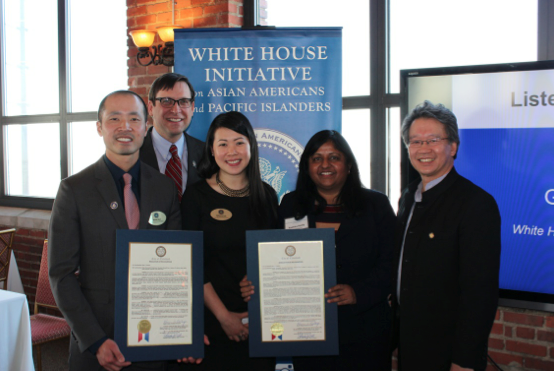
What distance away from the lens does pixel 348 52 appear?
11.9ft

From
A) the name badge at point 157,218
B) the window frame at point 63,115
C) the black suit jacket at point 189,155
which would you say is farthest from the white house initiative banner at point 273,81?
the window frame at point 63,115

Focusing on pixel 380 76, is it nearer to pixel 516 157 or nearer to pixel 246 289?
pixel 516 157

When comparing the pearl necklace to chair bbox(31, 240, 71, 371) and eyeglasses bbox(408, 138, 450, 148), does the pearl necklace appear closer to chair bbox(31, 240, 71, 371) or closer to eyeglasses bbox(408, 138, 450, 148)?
eyeglasses bbox(408, 138, 450, 148)

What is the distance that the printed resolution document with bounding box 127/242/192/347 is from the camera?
1.76 m

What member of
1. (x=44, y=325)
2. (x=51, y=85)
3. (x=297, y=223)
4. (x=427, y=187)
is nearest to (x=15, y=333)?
(x=44, y=325)

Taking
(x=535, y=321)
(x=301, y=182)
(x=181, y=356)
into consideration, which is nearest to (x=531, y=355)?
(x=535, y=321)

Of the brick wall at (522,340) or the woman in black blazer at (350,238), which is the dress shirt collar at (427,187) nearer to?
the woman in black blazer at (350,238)

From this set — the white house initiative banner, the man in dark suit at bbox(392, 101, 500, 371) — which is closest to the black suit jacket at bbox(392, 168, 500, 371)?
the man in dark suit at bbox(392, 101, 500, 371)

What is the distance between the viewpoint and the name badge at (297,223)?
2.07m

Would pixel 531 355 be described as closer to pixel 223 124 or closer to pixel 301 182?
pixel 301 182

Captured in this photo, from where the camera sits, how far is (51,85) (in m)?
5.36

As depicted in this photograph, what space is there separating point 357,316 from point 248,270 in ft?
1.86

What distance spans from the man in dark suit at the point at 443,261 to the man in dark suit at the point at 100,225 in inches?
42.9

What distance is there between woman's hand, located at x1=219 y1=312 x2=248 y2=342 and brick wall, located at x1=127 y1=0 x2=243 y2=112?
256cm
